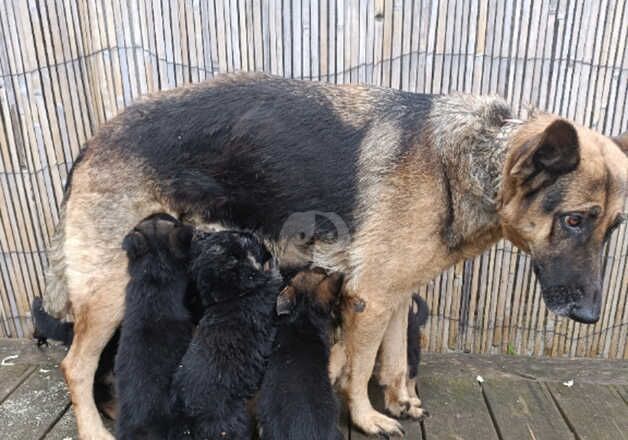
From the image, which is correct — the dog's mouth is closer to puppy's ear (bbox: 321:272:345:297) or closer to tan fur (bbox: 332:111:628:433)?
tan fur (bbox: 332:111:628:433)

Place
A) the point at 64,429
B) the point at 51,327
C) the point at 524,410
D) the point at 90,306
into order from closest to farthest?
the point at 90,306 → the point at 64,429 → the point at 524,410 → the point at 51,327

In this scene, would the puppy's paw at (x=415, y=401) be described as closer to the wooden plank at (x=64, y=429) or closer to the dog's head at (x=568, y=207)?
the dog's head at (x=568, y=207)

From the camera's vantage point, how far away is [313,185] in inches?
94.5

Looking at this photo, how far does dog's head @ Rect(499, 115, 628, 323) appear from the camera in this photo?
195 cm

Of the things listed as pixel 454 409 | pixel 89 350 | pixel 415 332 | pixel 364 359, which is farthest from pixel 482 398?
pixel 89 350

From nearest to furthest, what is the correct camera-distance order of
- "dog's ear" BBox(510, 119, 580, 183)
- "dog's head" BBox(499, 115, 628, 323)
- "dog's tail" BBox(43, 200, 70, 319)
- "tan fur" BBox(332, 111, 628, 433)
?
"dog's ear" BBox(510, 119, 580, 183) → "dog's head" BBox(499, 115, 628, 323) → "tan fur" BBox(332, 111, 628, 433) → "dog's tail" BBox(43, 200, 70, 319)

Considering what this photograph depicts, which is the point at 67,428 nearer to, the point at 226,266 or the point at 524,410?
the point at 226,266

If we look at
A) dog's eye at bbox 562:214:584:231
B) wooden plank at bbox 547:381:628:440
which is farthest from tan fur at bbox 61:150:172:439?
wooden plank at bbox 547:381:628:440

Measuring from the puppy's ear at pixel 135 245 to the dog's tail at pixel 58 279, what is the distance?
0.44 meters

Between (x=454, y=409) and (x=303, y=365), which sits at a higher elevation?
(x=303, y=365)

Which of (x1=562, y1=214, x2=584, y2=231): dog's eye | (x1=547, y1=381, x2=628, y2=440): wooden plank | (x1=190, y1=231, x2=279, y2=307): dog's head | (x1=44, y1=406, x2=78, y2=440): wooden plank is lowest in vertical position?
(x1=547, y1=381, x2=628, y2=440): wooden plank

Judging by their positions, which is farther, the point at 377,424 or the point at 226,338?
the point at 377,424

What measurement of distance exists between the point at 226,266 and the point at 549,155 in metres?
1.49

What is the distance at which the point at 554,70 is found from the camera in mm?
3105
